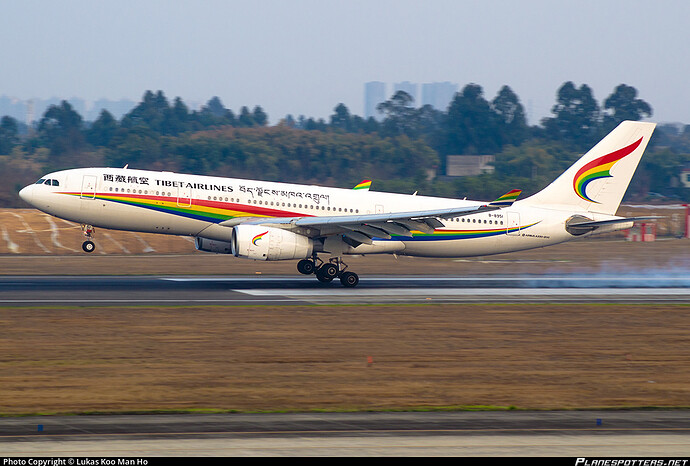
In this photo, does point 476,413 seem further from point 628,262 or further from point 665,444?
point 628,262

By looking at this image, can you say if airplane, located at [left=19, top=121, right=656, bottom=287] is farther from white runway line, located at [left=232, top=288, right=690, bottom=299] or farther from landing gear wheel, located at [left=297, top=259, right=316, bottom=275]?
white runway line, located at [left=232, top=288, right=690, bottom=299]

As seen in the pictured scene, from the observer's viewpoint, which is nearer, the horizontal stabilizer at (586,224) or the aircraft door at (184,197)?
the aircraft door at (184,197)

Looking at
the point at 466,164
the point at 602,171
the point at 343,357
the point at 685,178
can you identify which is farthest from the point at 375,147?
the point at 343,357

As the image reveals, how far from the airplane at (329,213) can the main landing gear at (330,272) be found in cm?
5

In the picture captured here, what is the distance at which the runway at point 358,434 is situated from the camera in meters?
11.6

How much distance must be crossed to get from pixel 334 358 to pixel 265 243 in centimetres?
1356

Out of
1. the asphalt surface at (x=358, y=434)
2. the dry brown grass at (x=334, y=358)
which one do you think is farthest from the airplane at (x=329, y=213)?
the asphalt surface at (x=358, y=434)

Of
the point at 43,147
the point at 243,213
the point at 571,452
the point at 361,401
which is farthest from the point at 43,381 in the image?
the point at 43,147

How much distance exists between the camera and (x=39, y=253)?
51.2 m

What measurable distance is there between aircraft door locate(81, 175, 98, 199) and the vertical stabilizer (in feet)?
69.2

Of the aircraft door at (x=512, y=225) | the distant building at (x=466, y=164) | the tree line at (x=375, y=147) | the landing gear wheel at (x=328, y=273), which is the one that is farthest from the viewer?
the distant building at (x=466, y=164)

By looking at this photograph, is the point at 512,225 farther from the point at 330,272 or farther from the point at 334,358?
the point at 334,358

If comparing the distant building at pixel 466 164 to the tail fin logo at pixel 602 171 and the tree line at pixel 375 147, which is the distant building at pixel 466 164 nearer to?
the tree line at pixel 375 147

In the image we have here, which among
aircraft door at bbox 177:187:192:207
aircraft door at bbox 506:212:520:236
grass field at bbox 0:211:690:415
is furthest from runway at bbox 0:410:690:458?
aircraft door at bbox 506:212:520:236
